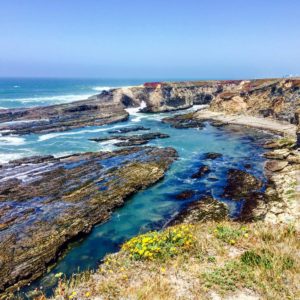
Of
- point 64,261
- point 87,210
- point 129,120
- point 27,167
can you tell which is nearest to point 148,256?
point 64,261

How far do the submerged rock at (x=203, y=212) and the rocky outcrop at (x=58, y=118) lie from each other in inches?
1569

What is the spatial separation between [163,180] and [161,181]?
0.35 metres

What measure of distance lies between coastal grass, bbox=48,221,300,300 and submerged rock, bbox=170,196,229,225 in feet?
39.4

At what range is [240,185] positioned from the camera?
2900cm

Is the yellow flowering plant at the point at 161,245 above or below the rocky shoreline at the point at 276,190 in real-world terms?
above

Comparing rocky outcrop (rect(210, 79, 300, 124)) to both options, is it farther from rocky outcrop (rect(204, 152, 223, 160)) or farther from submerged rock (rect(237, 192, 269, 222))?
submerged rock (rect(237, 192, 269, 222))

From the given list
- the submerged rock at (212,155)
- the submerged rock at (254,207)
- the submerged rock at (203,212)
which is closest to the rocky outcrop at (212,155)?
the submerged rock at (212,155)

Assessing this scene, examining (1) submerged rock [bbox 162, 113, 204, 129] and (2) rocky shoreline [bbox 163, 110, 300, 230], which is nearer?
(2) rocky shoreline [bbox 163, 110, 300, 230]

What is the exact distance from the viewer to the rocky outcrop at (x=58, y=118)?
58781 millimetres

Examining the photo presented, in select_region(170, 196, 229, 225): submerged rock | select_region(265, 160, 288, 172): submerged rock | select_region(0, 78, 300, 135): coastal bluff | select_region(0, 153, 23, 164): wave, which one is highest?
select_region(0, 78, 300, 135): coastal bluff

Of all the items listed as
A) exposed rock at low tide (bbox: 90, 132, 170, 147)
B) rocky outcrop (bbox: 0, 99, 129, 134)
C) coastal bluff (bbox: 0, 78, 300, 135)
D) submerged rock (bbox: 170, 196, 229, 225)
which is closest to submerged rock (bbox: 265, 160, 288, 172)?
submerged rock (bbox: 170, 196, 229, 225)

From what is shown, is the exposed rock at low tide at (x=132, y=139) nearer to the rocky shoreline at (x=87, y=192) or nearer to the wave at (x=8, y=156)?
the rocky shoreline at (x=87, y=192)

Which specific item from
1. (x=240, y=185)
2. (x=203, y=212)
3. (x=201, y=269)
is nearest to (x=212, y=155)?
(x=240, y=185)

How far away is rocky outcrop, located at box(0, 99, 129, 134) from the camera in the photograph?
5878 centimetres
